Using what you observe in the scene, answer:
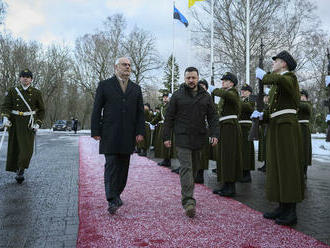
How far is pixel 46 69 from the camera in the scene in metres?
52.0

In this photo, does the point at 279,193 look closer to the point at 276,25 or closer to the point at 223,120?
the point at 223,120

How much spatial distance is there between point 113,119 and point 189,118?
1.06m

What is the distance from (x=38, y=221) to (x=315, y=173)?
7691mm

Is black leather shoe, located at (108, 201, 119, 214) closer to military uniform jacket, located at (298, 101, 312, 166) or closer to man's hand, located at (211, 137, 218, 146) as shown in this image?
man's hand, located at (211, 137, 218, 146)

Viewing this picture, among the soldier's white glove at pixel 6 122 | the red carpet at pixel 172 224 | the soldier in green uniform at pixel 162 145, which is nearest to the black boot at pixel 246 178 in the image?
the red carpet at pixel 172 224

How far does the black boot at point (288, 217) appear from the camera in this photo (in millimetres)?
4375

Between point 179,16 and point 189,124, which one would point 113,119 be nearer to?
point 189,124

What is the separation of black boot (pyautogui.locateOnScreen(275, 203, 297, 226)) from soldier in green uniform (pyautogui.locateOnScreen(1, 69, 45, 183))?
16.3 ft

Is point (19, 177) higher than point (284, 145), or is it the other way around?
point (284, 145)

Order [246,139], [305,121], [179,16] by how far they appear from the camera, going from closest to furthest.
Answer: [246,139]
[305,121]
[179,16]

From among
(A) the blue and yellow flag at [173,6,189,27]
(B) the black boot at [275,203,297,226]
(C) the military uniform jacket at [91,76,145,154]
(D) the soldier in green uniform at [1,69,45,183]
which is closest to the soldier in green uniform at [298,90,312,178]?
(B) the black boot at [275,203,297,226]

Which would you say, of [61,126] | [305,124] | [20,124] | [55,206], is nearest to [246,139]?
[305,124]

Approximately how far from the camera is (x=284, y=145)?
4.48 m

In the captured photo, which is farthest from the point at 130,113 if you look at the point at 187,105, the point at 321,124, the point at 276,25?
the point at 321,124
